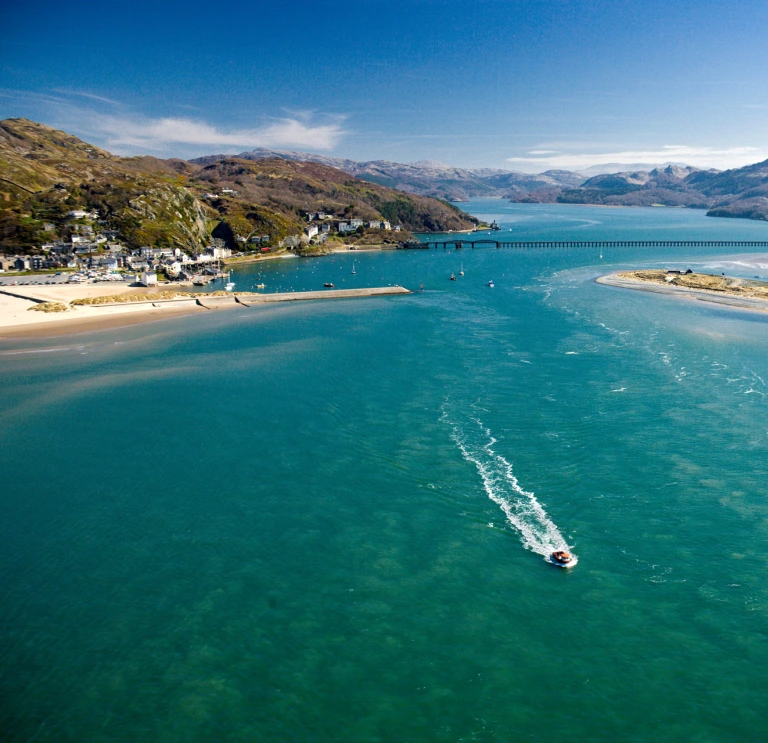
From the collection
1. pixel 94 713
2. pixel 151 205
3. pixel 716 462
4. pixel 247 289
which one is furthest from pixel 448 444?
pixel 151 205

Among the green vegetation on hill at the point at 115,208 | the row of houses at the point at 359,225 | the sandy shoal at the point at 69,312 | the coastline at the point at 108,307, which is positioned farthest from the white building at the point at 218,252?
the row of houses at the point at 359,225

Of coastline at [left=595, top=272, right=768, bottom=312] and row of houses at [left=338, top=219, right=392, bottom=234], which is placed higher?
row of houses at [left=338, top=219, right=392, bottom=234]

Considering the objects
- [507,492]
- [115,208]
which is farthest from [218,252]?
[507,492]

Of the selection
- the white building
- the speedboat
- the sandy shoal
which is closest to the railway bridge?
the white building

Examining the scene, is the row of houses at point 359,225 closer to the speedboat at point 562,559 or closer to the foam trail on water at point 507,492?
the foam trail on water at point 507,492

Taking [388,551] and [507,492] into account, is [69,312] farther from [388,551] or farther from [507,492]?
[507,492]

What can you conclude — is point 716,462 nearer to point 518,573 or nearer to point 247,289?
point 518,573

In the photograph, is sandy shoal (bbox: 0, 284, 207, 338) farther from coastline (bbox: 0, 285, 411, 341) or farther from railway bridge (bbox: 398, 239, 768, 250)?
railway bridge (bbox: 398, 239, 768, 250)
